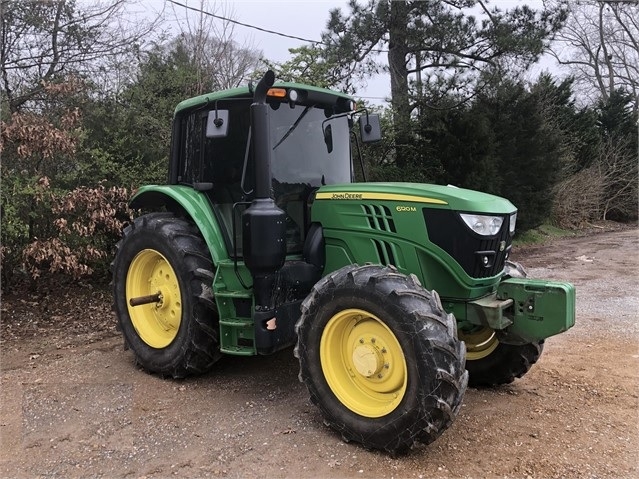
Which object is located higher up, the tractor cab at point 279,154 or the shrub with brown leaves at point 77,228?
the tractor cab at point 279,154

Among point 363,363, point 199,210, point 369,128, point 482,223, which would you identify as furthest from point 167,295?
point 482,223

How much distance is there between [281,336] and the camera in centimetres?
366

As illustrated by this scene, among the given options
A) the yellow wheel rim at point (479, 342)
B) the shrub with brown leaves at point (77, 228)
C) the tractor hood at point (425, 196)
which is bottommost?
the yellow wheel rim at point (479, 342)

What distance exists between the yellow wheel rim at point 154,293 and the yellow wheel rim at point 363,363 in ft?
4.99

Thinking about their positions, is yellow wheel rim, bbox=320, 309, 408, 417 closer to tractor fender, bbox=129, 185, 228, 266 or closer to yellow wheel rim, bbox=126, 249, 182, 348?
tractor fender, bbox=129, 185, 228, 266

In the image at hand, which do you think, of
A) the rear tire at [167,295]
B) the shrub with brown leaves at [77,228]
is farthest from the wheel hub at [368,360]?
the shrub with brown leaves at [77,228]

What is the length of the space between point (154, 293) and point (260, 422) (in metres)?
1.59

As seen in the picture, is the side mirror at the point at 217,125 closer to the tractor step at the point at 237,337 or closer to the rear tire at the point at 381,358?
the rear tire at the point at 381,358

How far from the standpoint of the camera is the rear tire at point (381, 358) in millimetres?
2846

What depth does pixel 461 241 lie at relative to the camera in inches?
131

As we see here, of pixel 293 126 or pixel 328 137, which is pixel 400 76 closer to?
pixel 328 137

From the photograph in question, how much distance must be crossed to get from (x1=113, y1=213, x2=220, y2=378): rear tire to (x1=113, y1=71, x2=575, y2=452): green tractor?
0.01 meters

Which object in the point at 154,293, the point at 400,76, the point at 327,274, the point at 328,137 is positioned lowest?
the point at 154,293

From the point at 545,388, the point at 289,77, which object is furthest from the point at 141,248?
the point at 289,77
